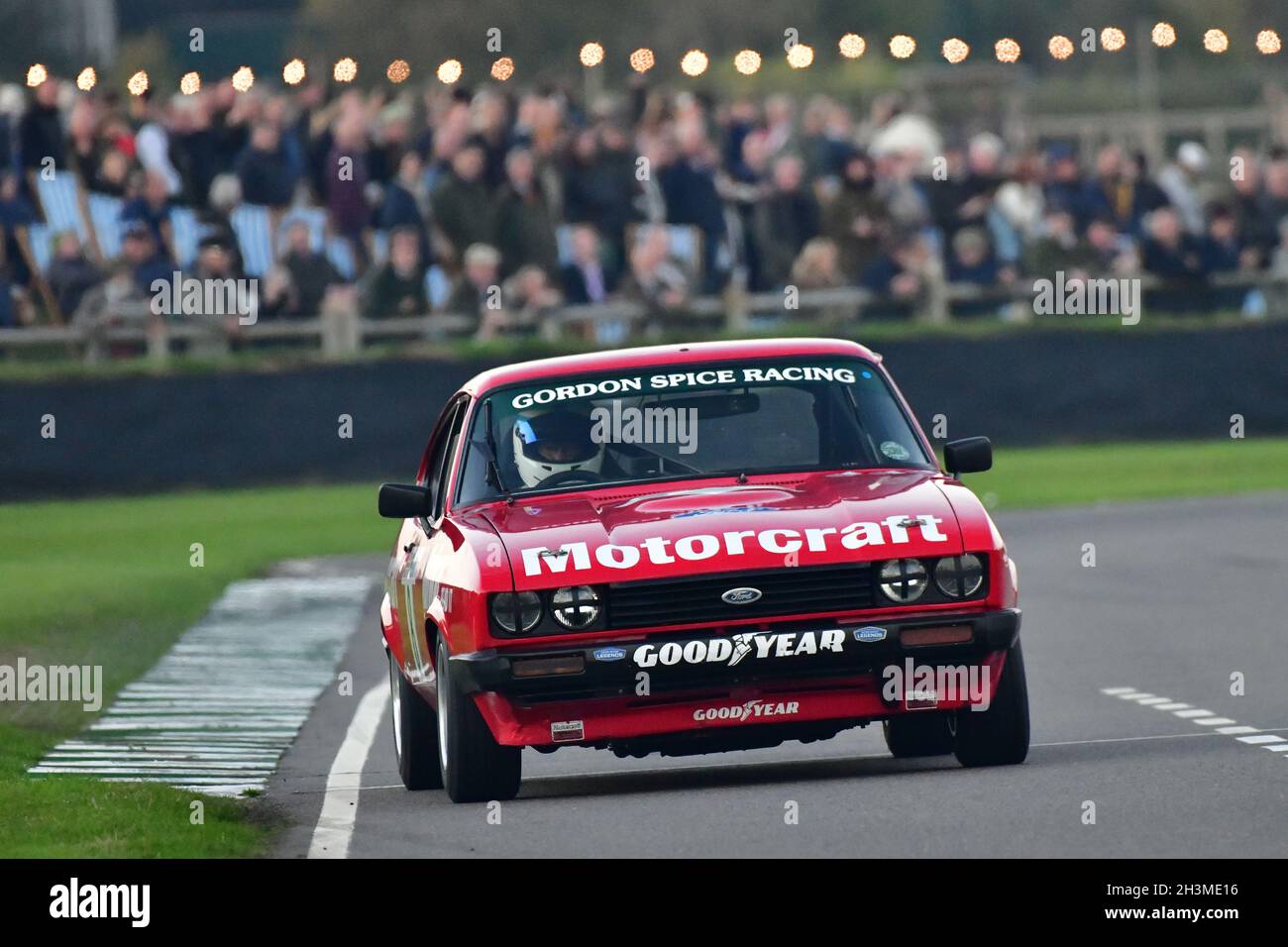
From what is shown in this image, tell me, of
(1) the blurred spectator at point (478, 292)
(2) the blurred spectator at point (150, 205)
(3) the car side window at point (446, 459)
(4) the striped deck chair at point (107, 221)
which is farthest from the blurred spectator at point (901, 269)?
(3) the car side window at point (446, 459)

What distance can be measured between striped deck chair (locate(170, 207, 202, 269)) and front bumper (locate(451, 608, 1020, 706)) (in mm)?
17522

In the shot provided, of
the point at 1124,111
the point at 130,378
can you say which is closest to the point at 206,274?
the point at 130,378

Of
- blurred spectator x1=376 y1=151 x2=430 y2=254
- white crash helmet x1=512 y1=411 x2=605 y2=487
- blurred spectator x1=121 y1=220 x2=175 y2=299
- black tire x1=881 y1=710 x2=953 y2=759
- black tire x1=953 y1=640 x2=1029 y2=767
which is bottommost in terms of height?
black tire x1=881 y1=710 x2=953 y2=759

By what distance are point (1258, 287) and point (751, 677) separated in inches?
915

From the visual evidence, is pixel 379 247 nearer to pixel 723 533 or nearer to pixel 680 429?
pixel 680 429

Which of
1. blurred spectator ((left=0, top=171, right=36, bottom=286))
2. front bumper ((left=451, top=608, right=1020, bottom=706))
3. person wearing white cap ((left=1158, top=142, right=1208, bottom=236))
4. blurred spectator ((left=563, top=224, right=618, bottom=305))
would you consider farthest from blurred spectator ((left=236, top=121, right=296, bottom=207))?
front bumper ((left=451, top=608, right=1020, bottom=706))

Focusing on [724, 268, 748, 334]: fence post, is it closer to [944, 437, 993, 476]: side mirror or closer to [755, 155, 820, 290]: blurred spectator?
[755, 155, 820, 290]: blurred spectator

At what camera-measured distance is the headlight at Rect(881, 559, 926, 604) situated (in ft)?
31.6

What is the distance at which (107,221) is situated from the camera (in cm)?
2639
